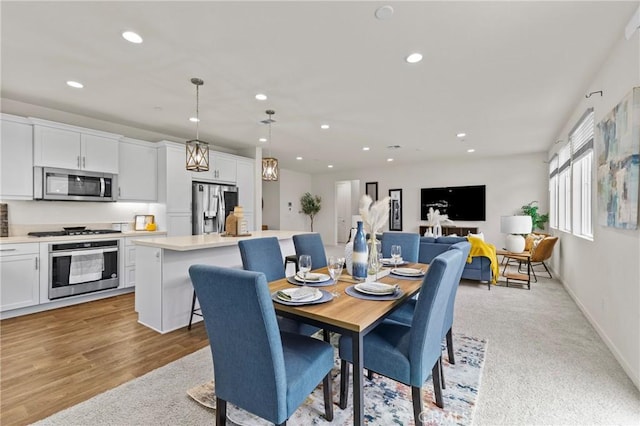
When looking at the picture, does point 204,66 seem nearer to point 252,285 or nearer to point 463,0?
Answer: point 463,0

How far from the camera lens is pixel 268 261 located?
2359 millimetres

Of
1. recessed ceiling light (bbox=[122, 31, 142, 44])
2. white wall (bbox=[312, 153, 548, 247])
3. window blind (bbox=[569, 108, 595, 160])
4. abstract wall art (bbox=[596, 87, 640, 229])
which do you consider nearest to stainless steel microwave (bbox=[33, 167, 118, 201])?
recessed ceiling light (bbox=[122, 31, 142, 44])

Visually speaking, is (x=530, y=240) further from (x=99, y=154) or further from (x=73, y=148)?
(x=73, y=148)

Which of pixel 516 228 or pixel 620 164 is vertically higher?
pixel 620 164

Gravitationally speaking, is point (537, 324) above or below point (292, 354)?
below

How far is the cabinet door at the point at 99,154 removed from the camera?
402 cm

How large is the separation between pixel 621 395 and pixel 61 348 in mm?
4402

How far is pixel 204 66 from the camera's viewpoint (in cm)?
271

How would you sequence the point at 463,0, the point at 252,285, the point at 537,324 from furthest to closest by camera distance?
the point at 537,324 < the point at 463,0 < the point at 252,285

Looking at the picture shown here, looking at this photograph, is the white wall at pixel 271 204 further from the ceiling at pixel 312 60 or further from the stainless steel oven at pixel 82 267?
the stainless steel oven at pixel 82 267

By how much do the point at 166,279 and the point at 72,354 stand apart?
2.98 feet

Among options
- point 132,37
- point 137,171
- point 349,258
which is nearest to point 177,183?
point 137,171

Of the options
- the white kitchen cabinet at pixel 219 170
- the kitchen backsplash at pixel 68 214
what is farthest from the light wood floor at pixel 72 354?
the white kitchen cabinet at pixel 219 170

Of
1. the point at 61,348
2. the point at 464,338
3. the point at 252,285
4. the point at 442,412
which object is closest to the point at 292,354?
the point at 252,285
